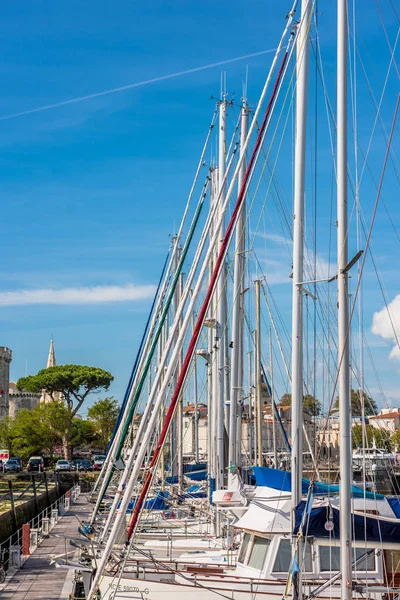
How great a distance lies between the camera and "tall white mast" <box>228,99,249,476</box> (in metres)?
24.0

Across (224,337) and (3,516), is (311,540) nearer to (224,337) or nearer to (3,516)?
(224,337)

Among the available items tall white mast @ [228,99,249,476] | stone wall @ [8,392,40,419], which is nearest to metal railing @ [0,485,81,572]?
tall white mast @ [228,99,249,476]

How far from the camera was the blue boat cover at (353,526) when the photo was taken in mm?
15078

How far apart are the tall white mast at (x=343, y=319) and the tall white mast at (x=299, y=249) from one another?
4.73 ft

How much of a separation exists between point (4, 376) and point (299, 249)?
11370 centimetres

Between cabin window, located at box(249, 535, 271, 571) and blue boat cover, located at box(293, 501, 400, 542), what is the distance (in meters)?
2.41

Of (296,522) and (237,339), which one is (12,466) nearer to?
(237,339)

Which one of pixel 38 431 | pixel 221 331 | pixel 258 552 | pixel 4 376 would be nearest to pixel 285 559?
pixel 258 552

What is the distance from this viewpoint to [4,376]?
125 metres

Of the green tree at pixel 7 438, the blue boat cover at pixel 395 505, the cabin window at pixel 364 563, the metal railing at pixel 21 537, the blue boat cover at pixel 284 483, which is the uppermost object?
the green tree at pixel 7 438

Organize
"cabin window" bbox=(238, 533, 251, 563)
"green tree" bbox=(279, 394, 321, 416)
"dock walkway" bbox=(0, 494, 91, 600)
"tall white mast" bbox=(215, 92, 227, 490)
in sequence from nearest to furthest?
"cabin window" bbox=(238, 533, 251, 563) → "green tree" bbox=(279, 394, 321, 416) → "dock walkway" bbox=(0, 494, 91, 600) → "tall white mast" bbox=(215, 92, 227, 490)

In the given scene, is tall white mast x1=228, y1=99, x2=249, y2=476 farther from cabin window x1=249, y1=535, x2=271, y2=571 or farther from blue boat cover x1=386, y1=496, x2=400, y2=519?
blue boat cover x1=386, y1=496, x2=400, y2=519

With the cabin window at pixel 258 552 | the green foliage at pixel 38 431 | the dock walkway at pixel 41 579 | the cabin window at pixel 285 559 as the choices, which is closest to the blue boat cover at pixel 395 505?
the cabin window at pixel 285 559

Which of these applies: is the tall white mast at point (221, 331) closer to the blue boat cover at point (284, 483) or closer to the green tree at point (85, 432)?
the blue boat cover at point (284, 483)
